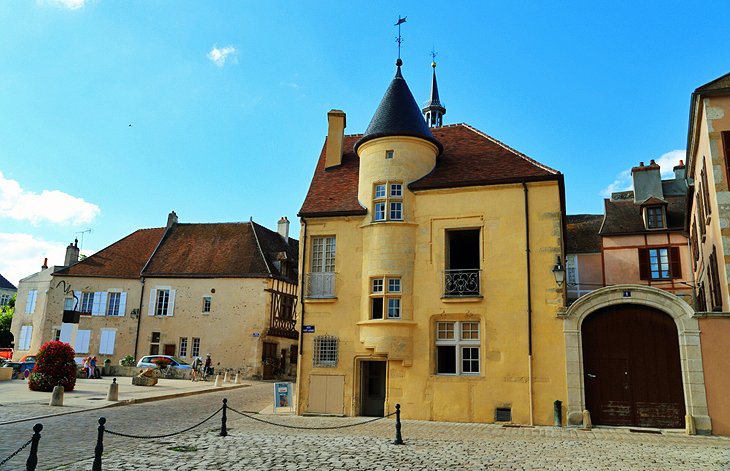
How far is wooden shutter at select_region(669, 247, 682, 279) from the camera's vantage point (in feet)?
89.6

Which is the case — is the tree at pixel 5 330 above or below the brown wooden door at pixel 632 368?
above

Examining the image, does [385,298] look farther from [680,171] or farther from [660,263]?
[680,171]

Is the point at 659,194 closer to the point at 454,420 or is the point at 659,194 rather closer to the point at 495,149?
the point at 495,149

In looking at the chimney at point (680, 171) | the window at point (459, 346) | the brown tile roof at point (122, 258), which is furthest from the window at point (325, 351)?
the brown tile roof at point (122, 258)

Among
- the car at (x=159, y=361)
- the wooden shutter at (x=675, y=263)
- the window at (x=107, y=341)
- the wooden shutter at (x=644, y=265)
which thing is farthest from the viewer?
the window at (x=107, y=341)

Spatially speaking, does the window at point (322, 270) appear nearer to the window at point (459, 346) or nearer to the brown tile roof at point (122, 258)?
the window at point (459, 346)

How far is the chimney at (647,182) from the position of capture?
29422mm

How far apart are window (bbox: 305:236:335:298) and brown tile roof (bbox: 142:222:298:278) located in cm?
1657

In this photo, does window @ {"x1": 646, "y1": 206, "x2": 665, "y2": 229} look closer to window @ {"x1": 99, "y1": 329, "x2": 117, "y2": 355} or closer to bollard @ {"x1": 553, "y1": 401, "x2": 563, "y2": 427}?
bollard @ {"x1": 553, "y1": 401, "x2": 563, "y2": 427}

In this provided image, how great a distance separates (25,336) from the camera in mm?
37688

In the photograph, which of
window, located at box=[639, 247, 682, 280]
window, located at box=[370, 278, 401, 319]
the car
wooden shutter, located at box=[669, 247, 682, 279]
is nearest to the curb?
the car

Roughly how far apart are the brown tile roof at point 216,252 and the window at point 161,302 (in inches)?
38.1

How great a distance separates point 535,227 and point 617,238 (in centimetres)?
1572

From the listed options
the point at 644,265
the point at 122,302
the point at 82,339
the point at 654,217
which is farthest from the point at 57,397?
the point at 654,217
